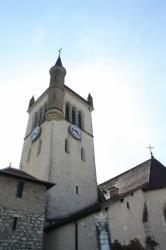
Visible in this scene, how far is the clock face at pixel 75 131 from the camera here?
2527 cm

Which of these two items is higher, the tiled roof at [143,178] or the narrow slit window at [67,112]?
the narrow slit window at [67,112]

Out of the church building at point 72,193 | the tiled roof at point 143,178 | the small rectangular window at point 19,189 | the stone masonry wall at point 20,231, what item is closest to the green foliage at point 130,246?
the church building at point 72,193

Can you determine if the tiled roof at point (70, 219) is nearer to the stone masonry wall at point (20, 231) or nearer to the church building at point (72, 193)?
the church building at point (72, 193)

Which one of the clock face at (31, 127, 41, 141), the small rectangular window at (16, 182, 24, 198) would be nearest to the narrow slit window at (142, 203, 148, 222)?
the small rectangular window at (16, 182, 24, 198)

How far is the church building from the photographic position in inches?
540

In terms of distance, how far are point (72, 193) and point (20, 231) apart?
7974mm

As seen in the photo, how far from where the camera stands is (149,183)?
15.8m

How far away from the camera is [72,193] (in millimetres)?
21531

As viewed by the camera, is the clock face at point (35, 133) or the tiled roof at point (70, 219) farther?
the clock face at point (35, 133)

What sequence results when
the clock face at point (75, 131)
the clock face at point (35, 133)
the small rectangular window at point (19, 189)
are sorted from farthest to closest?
the clock face at point (75, 131) → the clock face at point (35, 133) → the small rectangular window at point (19, 189)

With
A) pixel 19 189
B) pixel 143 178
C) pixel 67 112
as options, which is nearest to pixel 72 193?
pixel 143 178

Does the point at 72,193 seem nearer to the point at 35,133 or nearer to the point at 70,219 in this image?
the point at 70,219

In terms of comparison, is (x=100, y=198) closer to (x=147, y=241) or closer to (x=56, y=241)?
(x=56, y=241)

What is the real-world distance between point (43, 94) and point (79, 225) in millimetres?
17197
